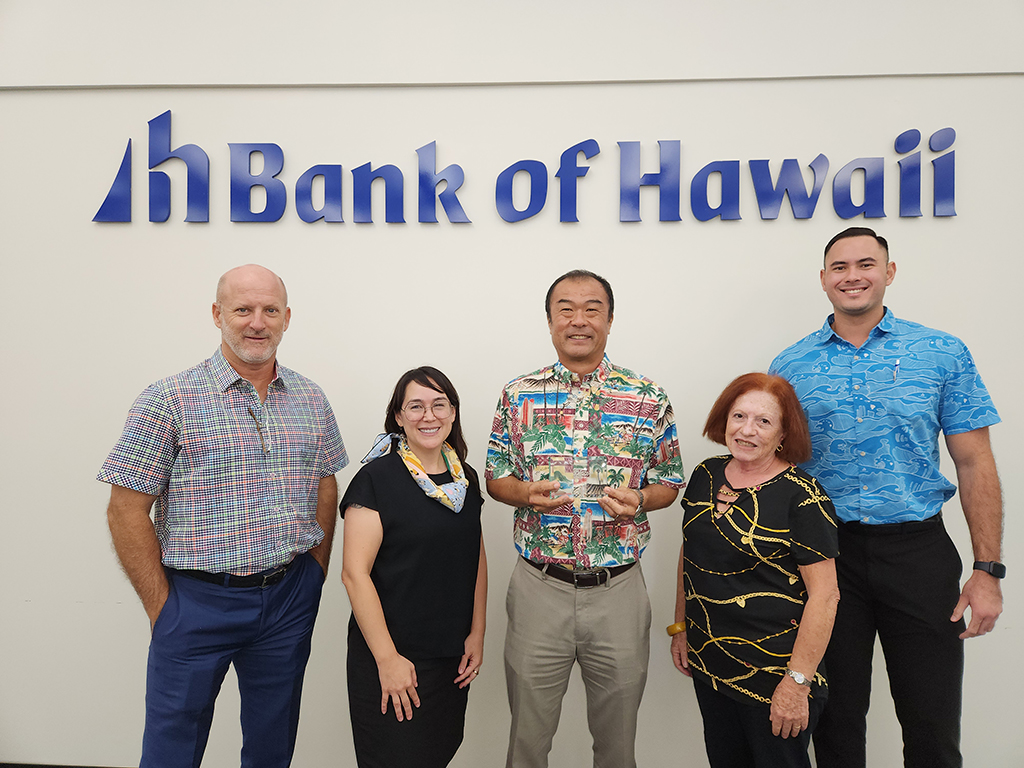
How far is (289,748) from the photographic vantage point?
1.99 m

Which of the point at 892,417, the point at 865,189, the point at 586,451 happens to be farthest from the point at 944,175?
the point at 586,451

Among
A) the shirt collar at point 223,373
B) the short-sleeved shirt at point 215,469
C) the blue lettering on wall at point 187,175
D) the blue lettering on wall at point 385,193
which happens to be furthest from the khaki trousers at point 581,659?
the blue lettering on wall at point 187,175

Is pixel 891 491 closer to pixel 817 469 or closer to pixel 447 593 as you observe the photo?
pixel 817 469

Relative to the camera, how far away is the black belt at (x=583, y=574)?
1.93 metres

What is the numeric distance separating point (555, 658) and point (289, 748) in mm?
1013

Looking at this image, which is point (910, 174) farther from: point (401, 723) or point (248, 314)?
point (401, 723)

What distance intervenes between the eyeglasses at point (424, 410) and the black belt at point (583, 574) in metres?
0.68

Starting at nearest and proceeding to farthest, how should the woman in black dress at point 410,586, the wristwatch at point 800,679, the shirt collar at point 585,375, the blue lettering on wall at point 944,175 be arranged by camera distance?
1. the wristwatch at point 800,679
2. the woman in black dress at point 410,586
3. the shirt collar at point 585,375
4. the blue lettering on wall at point 944,175

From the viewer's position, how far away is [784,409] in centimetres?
170

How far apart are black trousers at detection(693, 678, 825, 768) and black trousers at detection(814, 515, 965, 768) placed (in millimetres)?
373

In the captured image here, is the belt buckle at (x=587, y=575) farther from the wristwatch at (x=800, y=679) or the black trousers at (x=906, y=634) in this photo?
the black trousers at (x=906, y=634)

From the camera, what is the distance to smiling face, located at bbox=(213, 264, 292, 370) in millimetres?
1796

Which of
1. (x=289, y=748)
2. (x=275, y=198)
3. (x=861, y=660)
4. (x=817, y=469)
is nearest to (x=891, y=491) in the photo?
(x=817, y=469)

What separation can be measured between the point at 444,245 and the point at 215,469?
1441 mm
